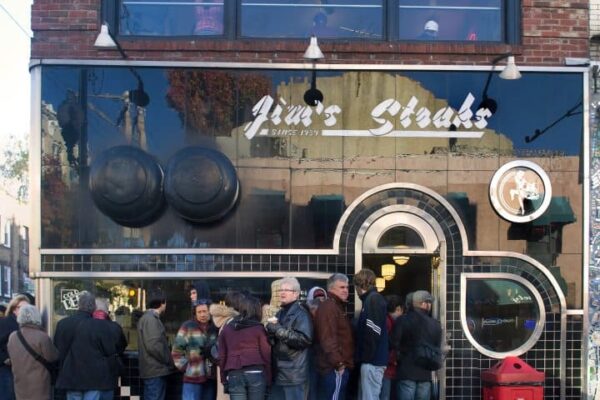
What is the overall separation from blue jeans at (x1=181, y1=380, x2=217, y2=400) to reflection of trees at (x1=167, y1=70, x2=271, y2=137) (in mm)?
3003

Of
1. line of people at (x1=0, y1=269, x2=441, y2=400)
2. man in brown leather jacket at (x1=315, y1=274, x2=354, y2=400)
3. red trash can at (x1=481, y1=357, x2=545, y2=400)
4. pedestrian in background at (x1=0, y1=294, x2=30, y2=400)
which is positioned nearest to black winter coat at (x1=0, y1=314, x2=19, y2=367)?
pedestrian in background at (x1=0, y1=294, x2=30, y2=400)

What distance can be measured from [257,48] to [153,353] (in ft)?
12.3

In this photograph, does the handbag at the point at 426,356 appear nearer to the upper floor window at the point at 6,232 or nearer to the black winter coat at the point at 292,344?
the black winter coat at the point at 292,344

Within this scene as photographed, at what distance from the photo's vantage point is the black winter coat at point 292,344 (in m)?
8.39

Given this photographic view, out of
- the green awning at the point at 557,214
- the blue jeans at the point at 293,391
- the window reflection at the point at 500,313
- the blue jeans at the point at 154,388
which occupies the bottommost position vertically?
the blue jeans at the point at 154,388

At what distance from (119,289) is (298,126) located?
2839 millimetres

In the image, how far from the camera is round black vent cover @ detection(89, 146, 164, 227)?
10.7 metres

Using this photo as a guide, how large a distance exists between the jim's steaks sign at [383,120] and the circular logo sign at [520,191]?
1.94 ft

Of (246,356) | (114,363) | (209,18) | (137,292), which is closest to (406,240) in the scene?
(137,292)

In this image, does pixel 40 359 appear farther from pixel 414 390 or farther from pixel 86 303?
pixel 414 390

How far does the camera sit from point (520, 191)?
1092cm

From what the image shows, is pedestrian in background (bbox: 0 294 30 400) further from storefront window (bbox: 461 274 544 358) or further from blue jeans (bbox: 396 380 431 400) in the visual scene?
storefront window (bbox: 461 274 544 358)

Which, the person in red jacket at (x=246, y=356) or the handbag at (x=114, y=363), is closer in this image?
the person in red jacket at (x=246, y=356)

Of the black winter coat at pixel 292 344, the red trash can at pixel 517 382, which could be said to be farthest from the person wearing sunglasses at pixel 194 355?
the red trash can at pixel 517 382
